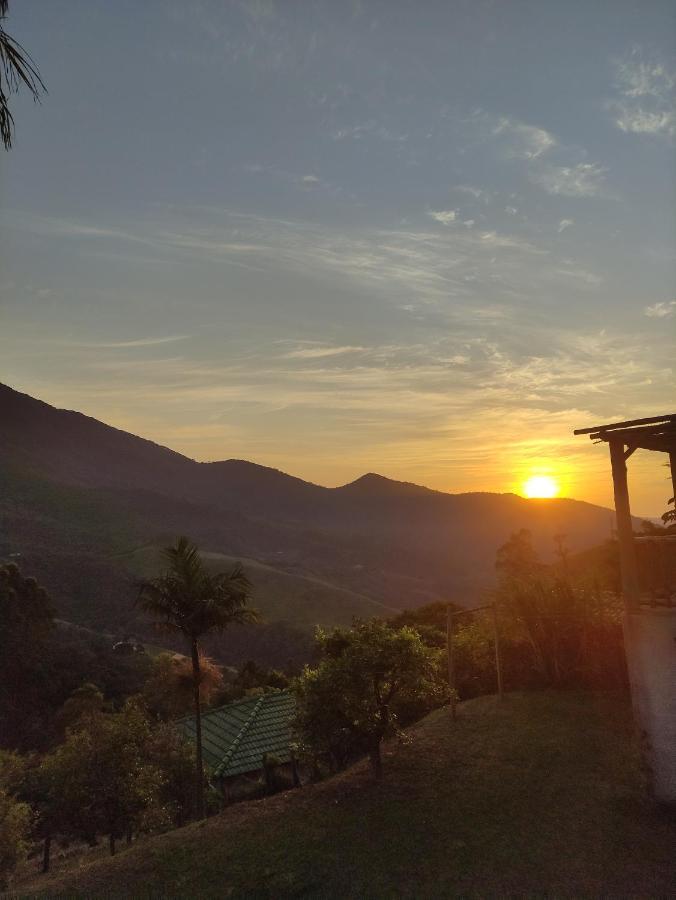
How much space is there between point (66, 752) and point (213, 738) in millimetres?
8129

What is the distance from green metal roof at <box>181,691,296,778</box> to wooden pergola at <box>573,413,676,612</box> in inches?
506

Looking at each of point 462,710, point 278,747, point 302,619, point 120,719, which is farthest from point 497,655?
point 302,619

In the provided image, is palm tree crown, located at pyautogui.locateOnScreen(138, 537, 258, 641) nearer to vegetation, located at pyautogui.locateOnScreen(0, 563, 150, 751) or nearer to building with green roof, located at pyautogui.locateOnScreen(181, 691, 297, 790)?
building with green roof, located at pyautogui.locateOnScreen(181, 691, 297, 790)

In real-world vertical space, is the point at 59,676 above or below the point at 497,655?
below

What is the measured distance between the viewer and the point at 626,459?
43.9 feet

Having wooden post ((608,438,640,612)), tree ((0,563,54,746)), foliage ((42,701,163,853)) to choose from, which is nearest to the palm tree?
foliage ((42,701,163,853))

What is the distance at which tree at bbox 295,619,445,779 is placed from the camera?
15172 millimetres

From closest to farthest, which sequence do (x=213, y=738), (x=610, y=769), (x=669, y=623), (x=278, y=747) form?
(x=669, y=623) → (x=610, y=769) → (x=278, y=747) → (x=213, y=738)

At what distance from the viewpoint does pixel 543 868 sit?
10.4 metres

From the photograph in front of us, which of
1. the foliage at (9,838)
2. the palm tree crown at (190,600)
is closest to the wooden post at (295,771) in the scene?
the palm tree crown at (190,600)

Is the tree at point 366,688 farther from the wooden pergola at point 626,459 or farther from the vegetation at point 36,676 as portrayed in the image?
the vegetation at point 36,676

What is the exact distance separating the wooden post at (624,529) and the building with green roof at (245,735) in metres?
11.6

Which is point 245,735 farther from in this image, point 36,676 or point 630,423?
point 36,676

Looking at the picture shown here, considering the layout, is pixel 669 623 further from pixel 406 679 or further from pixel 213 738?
pixel 213 738
